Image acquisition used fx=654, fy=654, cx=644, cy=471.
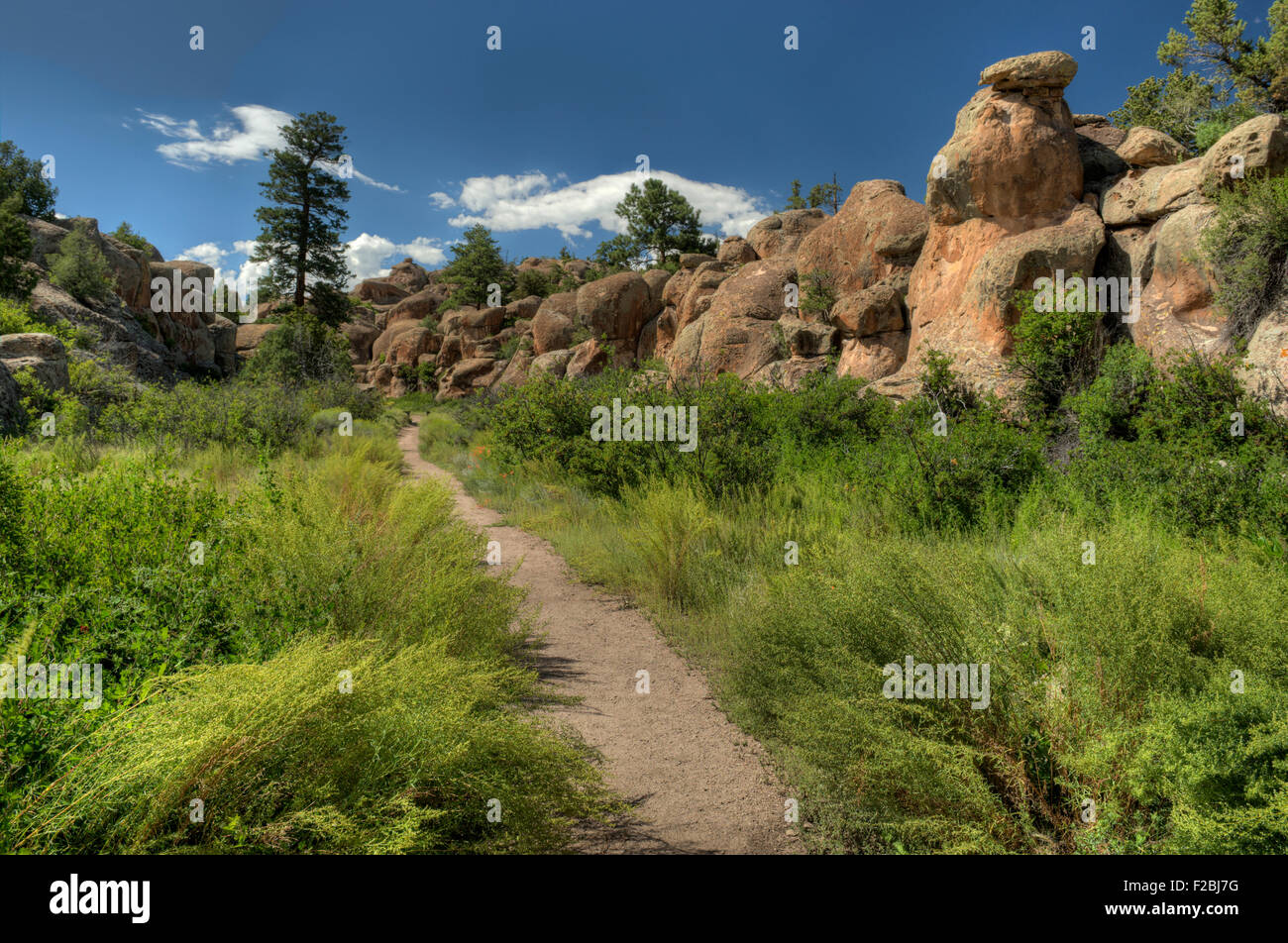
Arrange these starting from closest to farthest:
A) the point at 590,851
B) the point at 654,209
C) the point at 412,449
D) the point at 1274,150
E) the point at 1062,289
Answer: the point at 590,851
the point at 1274,150
the point at 1062,289
the point at 412,449
the point at 654,209

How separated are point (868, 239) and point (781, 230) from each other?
26.2ft

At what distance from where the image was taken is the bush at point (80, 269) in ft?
78.0

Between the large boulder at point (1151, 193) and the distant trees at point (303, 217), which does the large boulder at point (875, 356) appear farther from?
the distant trees at point (303, 217)

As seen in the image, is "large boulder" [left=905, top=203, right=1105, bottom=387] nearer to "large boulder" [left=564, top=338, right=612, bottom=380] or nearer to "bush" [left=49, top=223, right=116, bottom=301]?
"large boulder" [left=564, top=338, right=612, bottom=380]

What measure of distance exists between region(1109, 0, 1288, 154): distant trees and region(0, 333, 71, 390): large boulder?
2747 cm

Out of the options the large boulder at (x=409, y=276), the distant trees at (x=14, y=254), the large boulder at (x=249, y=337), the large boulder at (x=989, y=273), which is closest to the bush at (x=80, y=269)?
the distant trees at (x=14, y=254)

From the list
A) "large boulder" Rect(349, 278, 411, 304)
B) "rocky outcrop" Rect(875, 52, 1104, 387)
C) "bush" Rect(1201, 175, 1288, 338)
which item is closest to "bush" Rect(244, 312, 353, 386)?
"rocky outcrop" Rect(875, 52, 1104, 387)

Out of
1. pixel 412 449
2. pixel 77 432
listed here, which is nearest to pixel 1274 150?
pixel 77 432

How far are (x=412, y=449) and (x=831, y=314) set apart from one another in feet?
47.9

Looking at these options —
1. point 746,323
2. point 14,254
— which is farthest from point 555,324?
point 14,254

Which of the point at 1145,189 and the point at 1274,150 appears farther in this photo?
the point at 1145,189

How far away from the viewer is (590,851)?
2732 millimetres
